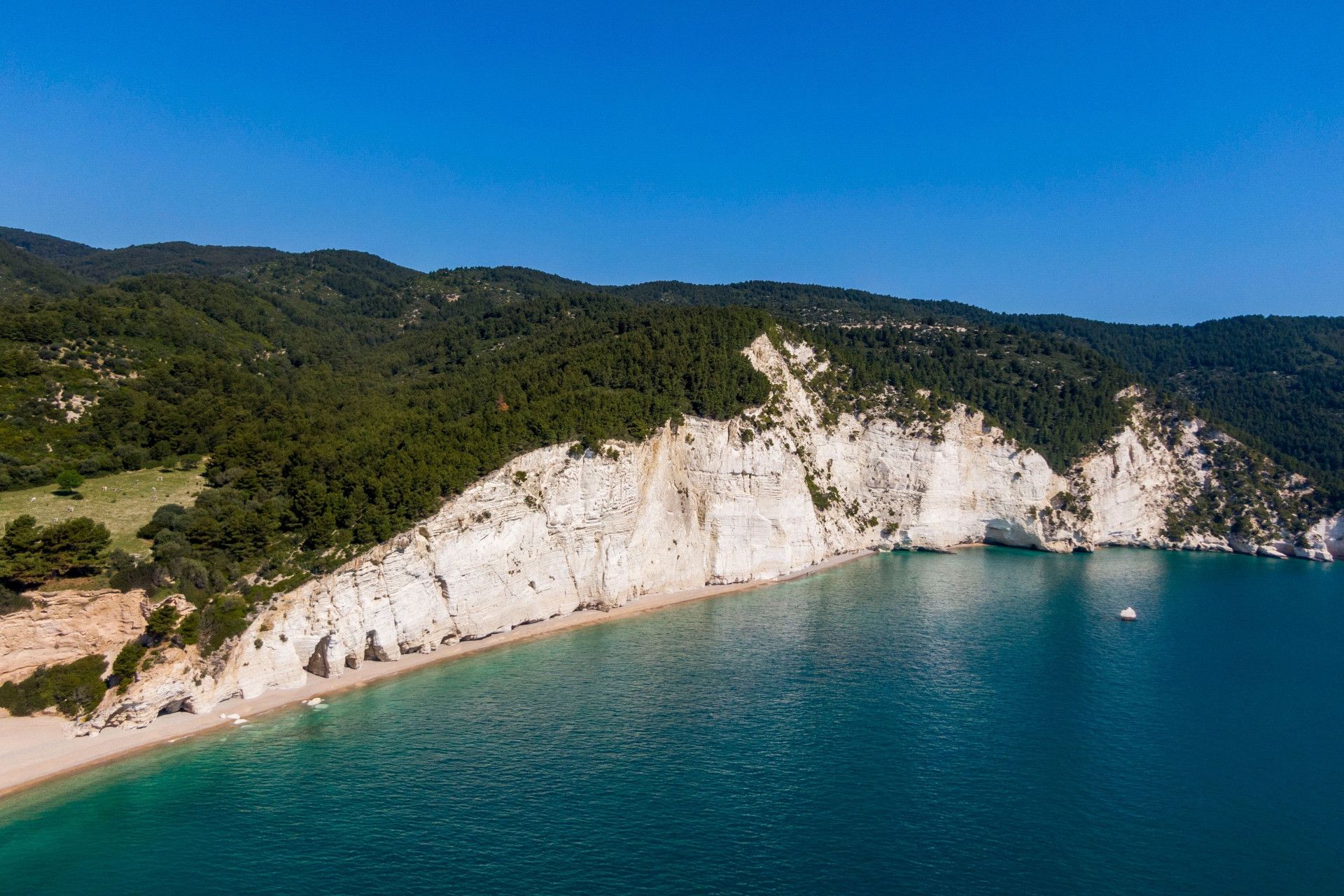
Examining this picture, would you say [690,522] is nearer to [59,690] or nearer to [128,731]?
[128,731]

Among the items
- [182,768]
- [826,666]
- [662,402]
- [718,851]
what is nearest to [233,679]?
[182,768]

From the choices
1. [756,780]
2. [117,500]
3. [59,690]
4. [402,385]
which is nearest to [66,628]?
[59,690]

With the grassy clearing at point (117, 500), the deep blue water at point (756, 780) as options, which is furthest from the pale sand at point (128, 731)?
the grassy clearing at point (117, 500)

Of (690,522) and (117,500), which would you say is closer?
(117,500)

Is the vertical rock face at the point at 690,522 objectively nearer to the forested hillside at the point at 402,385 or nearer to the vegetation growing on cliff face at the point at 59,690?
the vegetation growing on cliff face at the point at 59,690

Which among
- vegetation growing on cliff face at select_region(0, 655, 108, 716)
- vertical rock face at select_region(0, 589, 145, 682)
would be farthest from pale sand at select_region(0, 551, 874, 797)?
vertical rock face at select_region(0, 589, 145, 682)
